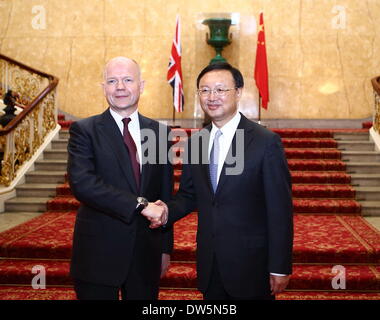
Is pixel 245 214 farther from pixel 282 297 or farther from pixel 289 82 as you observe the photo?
pixel 289 82

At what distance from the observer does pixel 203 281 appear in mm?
1995

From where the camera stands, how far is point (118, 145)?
6.42 feet

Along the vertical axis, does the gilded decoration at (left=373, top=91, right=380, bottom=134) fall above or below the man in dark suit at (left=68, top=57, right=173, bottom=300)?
above

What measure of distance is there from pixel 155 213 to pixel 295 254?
239cm

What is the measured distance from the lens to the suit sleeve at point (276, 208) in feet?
6.13

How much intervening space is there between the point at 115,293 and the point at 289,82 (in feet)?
27.5

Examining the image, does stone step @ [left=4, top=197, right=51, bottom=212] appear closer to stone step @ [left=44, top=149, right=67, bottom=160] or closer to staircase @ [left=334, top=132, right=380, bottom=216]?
stone step @ [left=44, top=149, right=67, bottom=160]

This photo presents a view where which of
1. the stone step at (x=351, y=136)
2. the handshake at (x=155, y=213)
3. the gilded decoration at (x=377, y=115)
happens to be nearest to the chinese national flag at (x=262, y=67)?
the stone step at (x=351, y=136)

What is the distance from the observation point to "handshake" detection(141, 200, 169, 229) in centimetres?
189

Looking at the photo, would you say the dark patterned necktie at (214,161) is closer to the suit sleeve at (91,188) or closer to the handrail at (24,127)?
the suit sleeve at (91,188)

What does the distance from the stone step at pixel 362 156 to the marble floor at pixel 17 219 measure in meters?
1.69

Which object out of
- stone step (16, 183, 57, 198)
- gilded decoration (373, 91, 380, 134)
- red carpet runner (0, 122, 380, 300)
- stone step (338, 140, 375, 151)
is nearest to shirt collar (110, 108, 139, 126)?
red carpet runner (0, 122, 380, 300)

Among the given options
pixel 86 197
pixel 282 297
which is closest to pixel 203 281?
pixel 86 197

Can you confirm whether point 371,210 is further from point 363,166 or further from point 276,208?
point 276,208
